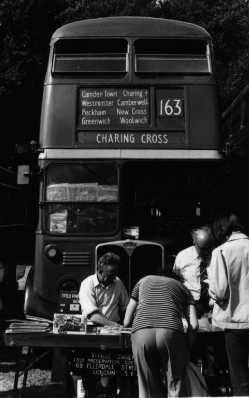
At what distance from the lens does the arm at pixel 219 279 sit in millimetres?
5535

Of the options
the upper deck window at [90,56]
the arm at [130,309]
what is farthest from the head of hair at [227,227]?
the upper deck window at [90,56]

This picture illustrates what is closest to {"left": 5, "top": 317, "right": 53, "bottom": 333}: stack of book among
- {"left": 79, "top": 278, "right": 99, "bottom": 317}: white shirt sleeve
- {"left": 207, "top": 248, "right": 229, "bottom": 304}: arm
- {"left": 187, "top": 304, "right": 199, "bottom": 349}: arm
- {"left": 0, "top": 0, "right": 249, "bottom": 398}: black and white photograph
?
{"left": 0, "top": 0, "right": 249, "bottom": 398}: black and white photograph

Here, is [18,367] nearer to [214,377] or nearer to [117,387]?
[117,387]

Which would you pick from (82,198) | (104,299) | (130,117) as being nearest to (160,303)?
(104,299)

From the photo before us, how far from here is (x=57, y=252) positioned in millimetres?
8062

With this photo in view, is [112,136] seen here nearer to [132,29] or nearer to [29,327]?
[132,29]

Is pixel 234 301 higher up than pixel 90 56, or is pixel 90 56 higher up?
pixel 90 56

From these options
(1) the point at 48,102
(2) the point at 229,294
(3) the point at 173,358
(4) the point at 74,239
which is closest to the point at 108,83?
(1) the point at 48,102

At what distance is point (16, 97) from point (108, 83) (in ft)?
34.0

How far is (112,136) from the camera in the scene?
26.9 ft

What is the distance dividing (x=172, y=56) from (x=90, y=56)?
1.12 m

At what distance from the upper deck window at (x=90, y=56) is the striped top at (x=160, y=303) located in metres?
3.94

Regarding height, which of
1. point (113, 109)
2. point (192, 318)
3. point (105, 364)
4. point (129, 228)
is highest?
point (113, 109)

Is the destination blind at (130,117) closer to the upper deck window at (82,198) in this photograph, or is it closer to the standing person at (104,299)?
the upper deck window at (82,198)
